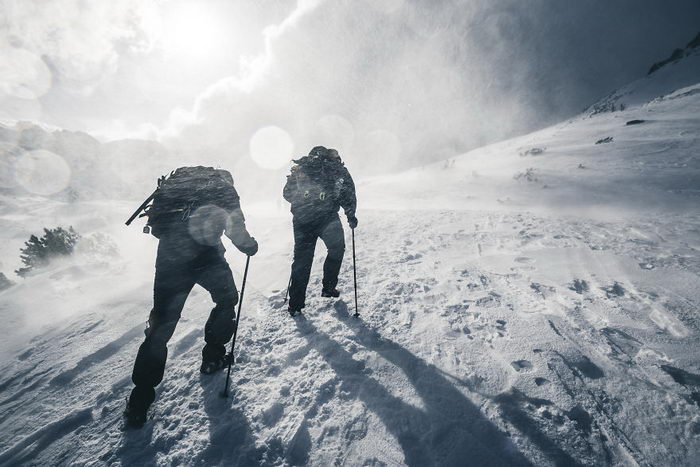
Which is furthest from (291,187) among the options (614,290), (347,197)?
(614,290)

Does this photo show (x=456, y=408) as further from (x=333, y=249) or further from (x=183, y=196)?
(x=183, y=196)

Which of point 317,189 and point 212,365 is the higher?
point 317,189

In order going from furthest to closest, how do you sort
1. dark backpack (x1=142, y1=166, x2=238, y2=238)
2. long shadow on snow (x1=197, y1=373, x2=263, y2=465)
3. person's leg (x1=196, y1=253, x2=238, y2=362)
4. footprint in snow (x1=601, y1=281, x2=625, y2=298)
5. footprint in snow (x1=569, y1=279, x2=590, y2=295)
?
1. footprint in snow (x1=569, y1=279, x2=590, y2=295)
2. footprint in snow (x1=601, y1=281, x2=625, y2=298)
3. person's leg (x1=196, y1=253, x2=238, y2=362)
4. dark backpack (x1=142, y1=166, x2=238, y2=238)
5. long shadow on snow (x1=197, y1=373, x2=263, y2=465)

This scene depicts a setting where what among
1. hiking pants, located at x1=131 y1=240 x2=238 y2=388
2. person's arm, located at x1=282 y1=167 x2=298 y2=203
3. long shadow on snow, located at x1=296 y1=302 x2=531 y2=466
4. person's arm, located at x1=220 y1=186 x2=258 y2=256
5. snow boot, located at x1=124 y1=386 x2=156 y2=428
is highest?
person's arm, located at x1=282 y1=167 x2=298 y2=203

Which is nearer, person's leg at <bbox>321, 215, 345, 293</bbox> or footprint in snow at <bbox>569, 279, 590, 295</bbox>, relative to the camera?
footprint in snow at <bbox>569, 279, 590, 295</bbox>

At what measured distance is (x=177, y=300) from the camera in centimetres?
310

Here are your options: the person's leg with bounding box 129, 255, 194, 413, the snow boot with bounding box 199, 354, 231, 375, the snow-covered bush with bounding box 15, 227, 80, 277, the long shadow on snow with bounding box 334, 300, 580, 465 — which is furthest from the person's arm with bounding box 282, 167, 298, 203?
the snow-covered bush with bounding box 15, 227, 80, 277

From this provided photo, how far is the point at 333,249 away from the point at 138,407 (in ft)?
9.98

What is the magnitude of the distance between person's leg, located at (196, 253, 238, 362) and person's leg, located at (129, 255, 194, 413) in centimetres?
28

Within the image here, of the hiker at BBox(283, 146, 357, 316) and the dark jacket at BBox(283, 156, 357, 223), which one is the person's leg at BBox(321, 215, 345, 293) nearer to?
the hiker at BBox(283, 146, 357, 316)

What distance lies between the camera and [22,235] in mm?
37031

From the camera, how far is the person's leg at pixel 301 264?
452cm

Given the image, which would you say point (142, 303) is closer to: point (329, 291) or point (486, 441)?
point (329, 291)

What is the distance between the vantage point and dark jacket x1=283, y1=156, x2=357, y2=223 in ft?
14.9
